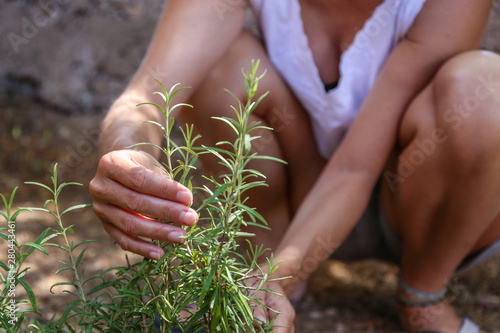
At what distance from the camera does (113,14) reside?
364 centimetres

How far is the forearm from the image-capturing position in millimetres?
1422

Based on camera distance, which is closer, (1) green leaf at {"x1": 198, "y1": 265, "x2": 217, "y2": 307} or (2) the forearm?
(1) green leaf at {"x1": 198, "y1": 265, "x2": 217, "y2": 307}

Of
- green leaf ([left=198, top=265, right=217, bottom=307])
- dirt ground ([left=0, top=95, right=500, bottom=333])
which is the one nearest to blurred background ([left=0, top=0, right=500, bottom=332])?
dirt ground ([left=0, top=95, right=500, bottom=333])

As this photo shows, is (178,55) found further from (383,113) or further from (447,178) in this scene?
(447,178)

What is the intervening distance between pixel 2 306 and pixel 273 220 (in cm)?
126

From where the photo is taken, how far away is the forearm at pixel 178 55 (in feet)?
4.66

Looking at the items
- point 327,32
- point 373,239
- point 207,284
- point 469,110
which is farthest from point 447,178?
point 207,284

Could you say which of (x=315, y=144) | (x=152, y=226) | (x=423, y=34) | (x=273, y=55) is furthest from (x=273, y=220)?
(x=152, y=226)

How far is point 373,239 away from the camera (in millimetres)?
2092

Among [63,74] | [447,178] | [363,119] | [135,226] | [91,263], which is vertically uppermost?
[135,226]

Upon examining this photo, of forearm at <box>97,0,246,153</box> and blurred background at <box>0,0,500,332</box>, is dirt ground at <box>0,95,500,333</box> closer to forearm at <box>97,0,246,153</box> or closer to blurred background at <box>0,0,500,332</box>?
blurred background at <box>0,0,500,332</box>

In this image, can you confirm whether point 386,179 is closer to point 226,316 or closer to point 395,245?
point 395,245

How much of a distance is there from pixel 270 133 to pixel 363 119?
1.04 ft

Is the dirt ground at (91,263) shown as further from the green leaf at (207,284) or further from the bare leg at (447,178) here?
the green leaf at (207,284)
